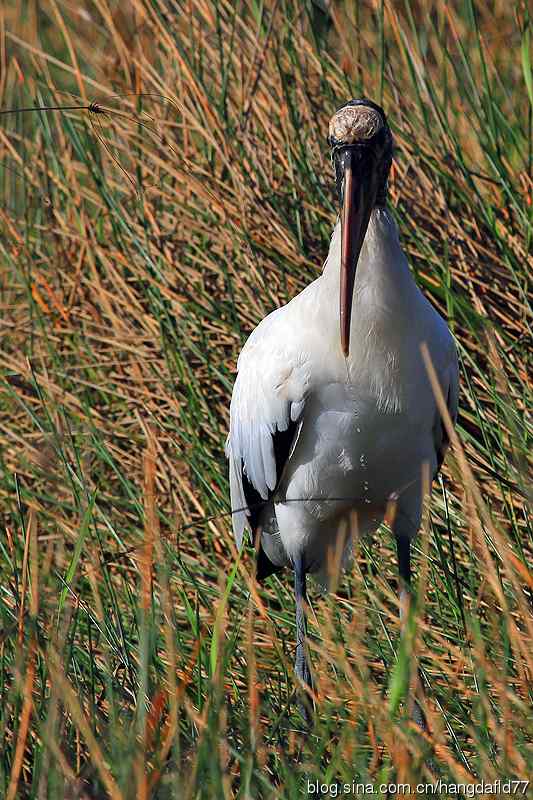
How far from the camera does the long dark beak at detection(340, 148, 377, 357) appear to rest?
2.29m

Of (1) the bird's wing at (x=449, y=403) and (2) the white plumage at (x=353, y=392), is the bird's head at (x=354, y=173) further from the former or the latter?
(1) the bird's wing at (x=449, y=403)

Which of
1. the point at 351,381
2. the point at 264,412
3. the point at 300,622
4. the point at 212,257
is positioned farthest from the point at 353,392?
the point at 212,257

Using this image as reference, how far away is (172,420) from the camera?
140 inches

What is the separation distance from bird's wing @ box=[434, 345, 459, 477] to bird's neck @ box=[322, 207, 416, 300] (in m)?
Answer: 0.23

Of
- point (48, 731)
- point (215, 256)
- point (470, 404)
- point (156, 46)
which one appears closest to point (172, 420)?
point (215, 256)

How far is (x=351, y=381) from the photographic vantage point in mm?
2424

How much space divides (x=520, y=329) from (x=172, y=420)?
1.01m

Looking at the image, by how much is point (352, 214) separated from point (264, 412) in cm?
48

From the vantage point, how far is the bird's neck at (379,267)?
238cm

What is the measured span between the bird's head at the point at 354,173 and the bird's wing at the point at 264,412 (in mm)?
175

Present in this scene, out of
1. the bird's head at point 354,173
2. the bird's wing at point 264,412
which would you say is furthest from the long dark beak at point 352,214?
the bird's wing at point 264,412

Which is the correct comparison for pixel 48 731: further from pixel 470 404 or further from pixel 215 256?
pixel 215 256

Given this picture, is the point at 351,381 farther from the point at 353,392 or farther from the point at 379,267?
the point at 379,267

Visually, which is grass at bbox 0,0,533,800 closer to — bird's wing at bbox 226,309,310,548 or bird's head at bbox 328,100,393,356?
bird's wing at bbox 226,309,310,548
